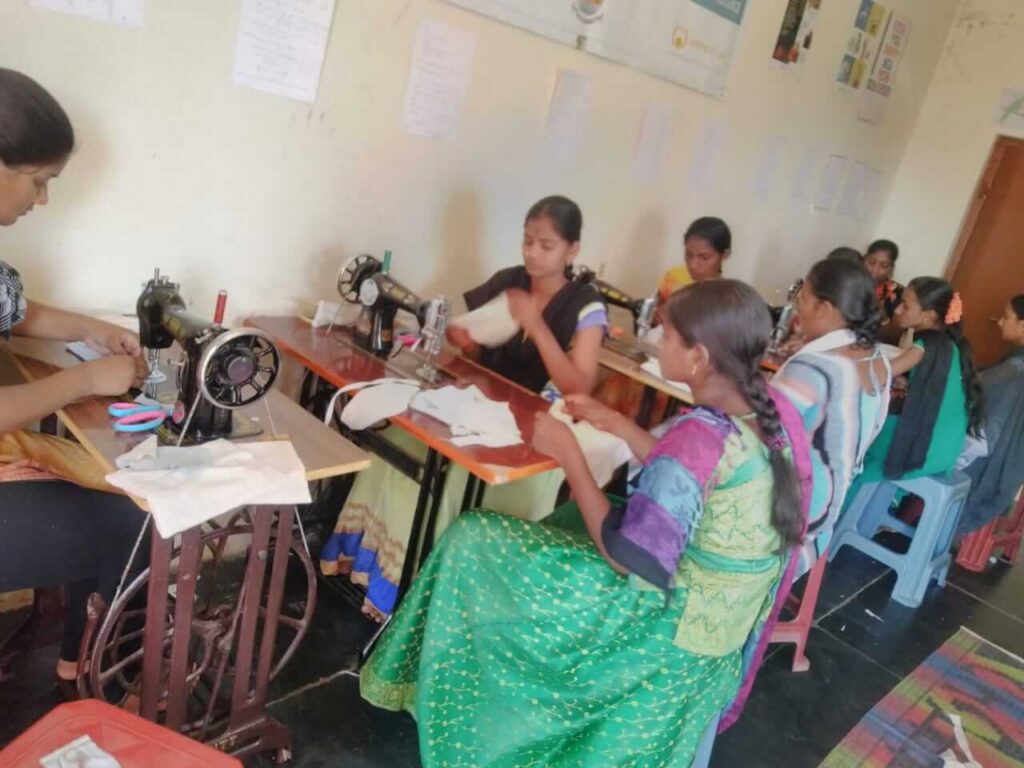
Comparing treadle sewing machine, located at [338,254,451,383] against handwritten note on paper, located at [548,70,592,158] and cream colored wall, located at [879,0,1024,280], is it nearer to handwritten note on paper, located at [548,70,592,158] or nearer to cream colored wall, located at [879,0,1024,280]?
handwritten note on paper, located at [548,70,592,158]

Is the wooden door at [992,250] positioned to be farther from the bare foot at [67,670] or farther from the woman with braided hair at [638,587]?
the bare foot at [67,670]

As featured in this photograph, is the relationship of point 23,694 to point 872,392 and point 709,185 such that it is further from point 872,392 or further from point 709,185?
point 709,185

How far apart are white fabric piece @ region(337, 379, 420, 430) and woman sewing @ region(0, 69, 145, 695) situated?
457 mm

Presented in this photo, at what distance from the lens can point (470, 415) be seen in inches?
71.9

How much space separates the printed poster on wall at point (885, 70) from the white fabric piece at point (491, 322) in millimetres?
3062

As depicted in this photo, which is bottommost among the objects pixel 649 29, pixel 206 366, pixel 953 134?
pixel 206 366

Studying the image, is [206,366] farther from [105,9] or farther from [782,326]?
[782,326]

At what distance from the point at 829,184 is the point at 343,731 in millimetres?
3840

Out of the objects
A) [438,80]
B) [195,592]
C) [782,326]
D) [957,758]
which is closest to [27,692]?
[195,592]

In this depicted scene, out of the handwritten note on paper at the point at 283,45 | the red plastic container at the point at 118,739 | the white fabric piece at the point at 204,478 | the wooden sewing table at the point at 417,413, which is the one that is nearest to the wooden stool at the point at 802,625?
the wooden sewing table at the point at 417,413

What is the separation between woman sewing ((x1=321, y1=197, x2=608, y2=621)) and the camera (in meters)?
2.14

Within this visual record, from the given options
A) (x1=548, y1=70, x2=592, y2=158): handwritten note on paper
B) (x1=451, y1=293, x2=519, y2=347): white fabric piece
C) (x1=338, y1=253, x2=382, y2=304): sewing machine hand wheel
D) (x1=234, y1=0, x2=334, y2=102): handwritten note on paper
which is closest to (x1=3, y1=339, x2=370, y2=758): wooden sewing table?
(x1=338, y1=253, x2=382, y2=304): sewing machine hand wheel

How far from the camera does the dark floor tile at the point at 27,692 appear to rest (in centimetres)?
168

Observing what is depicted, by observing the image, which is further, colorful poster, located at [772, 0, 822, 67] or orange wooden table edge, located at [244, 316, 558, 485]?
colorful poster, located at [772, 0, 822, 67]
